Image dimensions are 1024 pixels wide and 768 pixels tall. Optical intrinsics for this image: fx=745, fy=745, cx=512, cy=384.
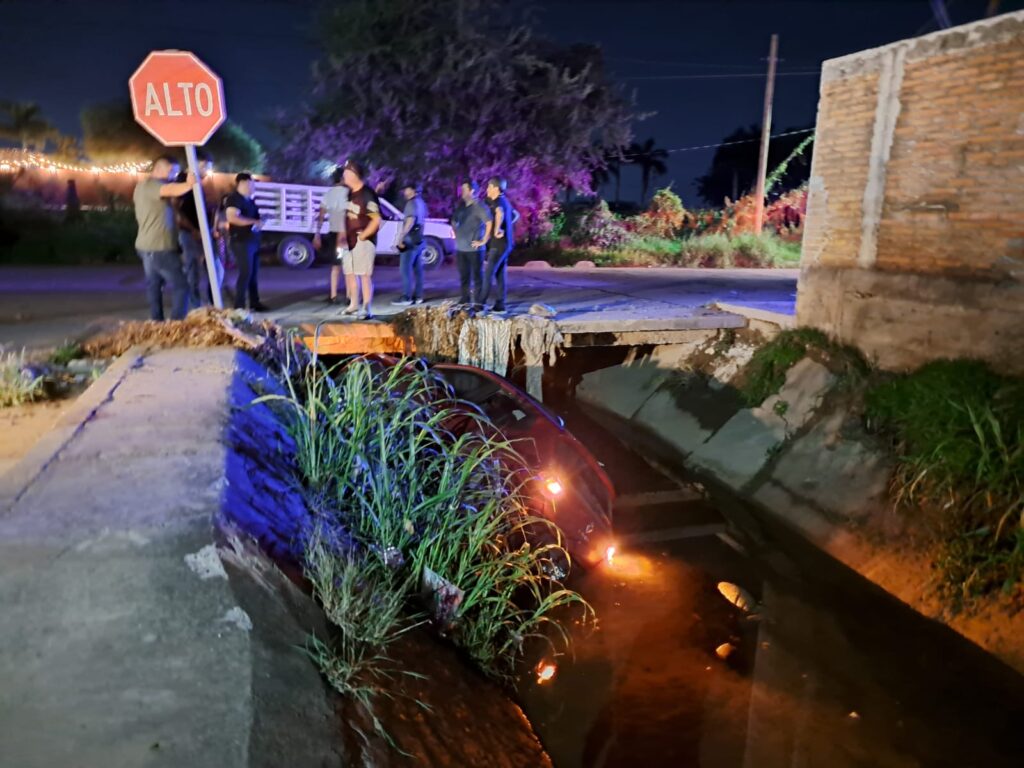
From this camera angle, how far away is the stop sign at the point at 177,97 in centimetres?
598

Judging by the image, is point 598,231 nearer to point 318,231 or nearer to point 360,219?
point 318,231

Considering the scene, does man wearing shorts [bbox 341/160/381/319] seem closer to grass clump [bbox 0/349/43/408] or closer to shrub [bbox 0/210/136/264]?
grass clump [bbox 0/349/43/408]

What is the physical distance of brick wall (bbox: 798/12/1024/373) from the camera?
6402mm

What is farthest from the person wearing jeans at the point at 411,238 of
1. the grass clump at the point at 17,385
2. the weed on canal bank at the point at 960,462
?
the weed on canal bank at the point at 960,462

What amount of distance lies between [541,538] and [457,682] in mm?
1892

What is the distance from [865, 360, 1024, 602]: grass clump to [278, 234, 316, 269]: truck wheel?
12.7 metres

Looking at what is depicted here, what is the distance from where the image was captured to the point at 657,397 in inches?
412

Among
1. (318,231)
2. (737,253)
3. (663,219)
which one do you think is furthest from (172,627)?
(663,219)

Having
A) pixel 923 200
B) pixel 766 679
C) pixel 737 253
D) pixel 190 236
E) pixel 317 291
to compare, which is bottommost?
pixel 766 679

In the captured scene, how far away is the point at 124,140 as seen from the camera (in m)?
32.5

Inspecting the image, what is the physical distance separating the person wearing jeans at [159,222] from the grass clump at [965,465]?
22.3 ft

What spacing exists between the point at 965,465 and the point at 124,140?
3553cm

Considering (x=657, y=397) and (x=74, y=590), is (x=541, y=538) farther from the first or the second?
(x=657, y=397)

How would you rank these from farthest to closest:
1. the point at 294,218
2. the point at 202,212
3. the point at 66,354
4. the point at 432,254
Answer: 1. the point at 432,254
2. the point at 294,218
3. the point at 202,212
4. the point at 66,354
